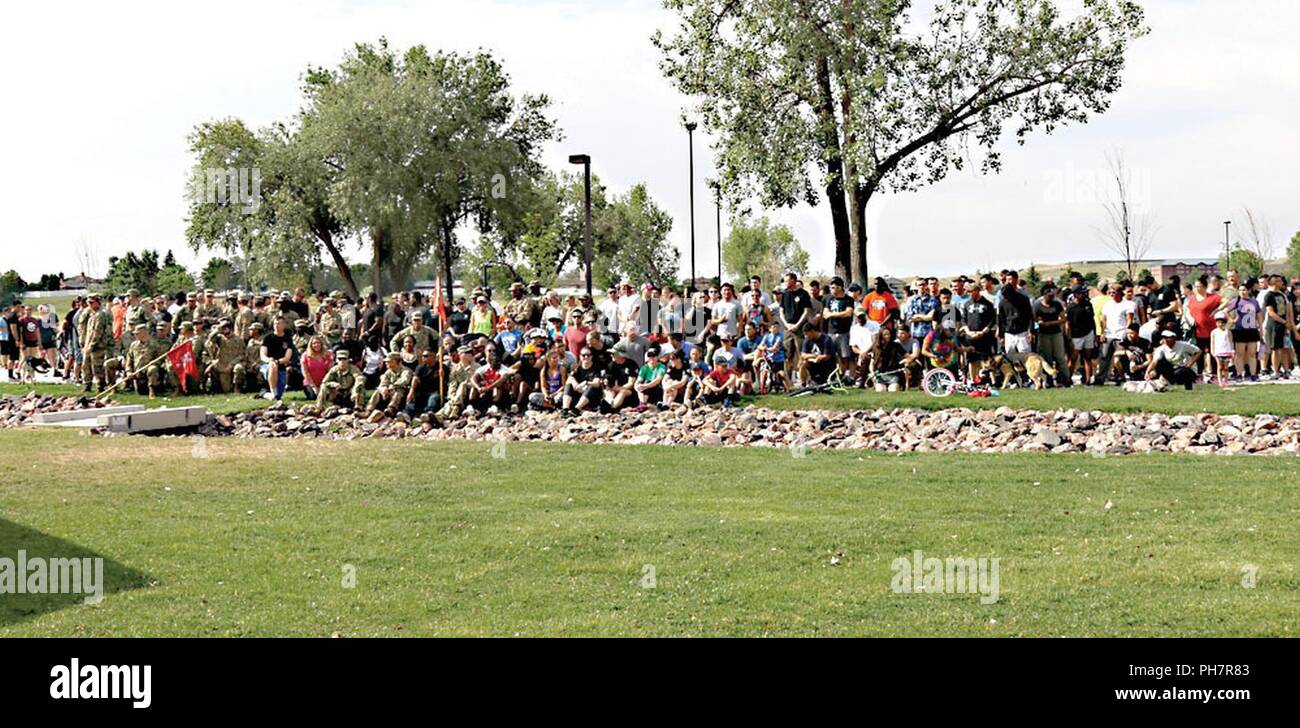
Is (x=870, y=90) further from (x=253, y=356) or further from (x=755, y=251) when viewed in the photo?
(x=755, y=251)

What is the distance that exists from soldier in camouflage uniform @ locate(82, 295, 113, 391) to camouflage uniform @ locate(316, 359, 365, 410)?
8429 millimetres

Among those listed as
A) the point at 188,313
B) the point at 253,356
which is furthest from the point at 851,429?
the point at 188,313

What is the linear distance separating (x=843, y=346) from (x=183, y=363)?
14.8 m

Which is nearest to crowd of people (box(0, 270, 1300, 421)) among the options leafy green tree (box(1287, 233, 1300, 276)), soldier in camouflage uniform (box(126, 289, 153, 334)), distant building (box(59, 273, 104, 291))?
soldier in camouflage uniform (box(126, 289, 153, 334))

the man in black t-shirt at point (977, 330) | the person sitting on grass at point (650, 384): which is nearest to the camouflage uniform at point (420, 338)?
the person sitting on grass at point (650, 384)

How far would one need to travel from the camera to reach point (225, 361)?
98.5 ft

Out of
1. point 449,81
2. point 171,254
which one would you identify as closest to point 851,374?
point 449,81

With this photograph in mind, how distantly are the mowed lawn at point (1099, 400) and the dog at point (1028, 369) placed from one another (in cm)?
52

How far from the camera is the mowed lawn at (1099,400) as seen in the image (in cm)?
2186

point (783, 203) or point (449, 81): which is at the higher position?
point (449, 81)
